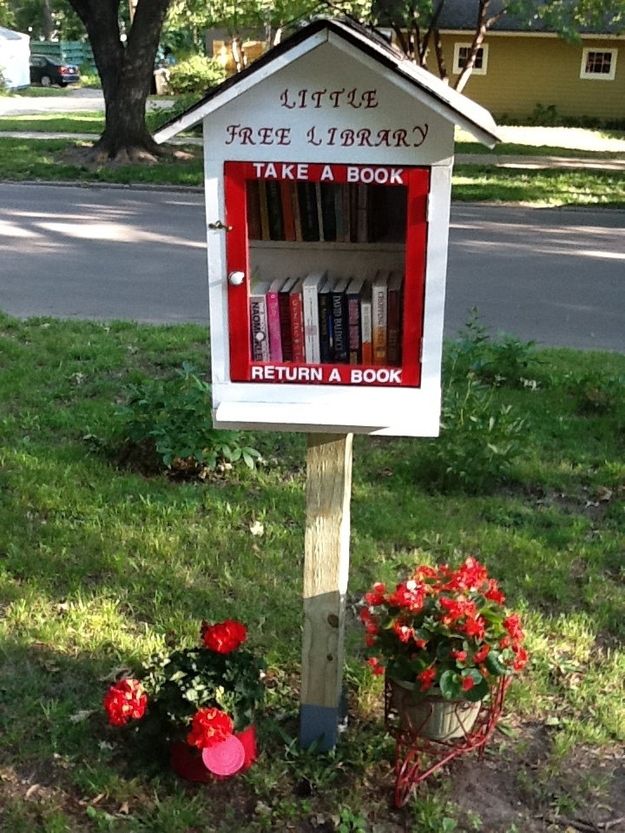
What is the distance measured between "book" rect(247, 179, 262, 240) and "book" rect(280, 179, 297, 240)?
74 mm

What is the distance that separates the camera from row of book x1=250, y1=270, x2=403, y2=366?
2.68 metres

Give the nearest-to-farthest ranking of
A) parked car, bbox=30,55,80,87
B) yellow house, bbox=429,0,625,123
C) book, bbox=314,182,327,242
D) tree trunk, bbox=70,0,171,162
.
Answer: book, bbox=314,182,327,242 < tree trunk, bbox=70,0,171,162 < yellow house, bbox=429,0,625,123 < parked car, bbox=30,55,80,87

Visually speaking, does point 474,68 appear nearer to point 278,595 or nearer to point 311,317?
point 278,595

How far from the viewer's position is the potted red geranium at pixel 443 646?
279 cm

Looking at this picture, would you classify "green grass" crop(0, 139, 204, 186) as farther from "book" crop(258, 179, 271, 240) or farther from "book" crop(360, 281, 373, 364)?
"book" crop(360, 281, 373, 364)

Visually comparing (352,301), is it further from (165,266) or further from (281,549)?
(165,266)

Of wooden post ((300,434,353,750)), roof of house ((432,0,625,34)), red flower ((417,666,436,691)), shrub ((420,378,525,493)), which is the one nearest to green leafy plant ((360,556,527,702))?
red flower ((417,666,436,691))

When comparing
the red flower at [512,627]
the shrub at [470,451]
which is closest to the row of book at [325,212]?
the red flower at [512,627]

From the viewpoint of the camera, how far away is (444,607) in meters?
2.83

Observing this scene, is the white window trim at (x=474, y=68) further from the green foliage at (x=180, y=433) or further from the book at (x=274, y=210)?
the book at (x=274, y=210)

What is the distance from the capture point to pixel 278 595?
13.1 ft

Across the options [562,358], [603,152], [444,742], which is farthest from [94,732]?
[603,152]

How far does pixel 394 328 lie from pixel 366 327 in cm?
8

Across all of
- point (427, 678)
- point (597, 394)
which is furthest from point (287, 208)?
point (597, 394)
